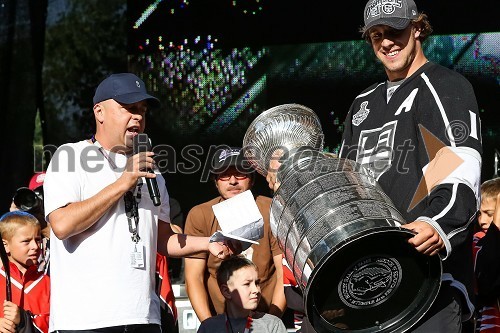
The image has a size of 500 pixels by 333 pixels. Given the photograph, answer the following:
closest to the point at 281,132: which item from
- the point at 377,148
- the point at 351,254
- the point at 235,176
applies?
the point at 377,148

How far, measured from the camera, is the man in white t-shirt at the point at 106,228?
10.6 feet

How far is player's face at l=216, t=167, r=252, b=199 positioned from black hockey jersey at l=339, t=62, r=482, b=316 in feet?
6.73

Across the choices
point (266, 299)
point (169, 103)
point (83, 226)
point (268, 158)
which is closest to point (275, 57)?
point (169, 103)

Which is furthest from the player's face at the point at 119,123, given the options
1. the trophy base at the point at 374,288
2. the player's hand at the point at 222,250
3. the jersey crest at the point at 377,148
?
the trophy base at the point at 374,288

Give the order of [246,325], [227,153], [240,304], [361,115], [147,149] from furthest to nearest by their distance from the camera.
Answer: [227,153], [240,304], [246,325], [147,149], [361,115]

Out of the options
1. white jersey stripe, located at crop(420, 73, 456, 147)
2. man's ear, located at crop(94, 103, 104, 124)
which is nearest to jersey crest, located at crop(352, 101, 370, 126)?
white jersey stripe, located at crop(420, 73, 456, 147)

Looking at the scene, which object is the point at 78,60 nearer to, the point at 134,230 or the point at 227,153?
the point at 227,153

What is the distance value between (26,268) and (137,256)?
161 cm

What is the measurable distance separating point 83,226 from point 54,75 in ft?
11.7

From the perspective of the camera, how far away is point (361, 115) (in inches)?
130

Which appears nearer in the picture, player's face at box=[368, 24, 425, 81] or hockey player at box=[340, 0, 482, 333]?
hockey player at box=[340, 0, 482, 333]

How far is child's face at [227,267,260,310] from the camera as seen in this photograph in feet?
15.5

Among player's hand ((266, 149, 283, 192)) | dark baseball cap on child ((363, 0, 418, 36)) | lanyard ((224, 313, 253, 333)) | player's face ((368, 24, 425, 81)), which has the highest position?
dark baseball cap on child ((363, 0, 418, 36))

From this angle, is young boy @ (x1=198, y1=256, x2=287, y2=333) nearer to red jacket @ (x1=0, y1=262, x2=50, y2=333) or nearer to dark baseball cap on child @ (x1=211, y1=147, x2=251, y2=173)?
dark baseball cap on child @ (x1=211, y1=147, x2=251, y2=173)
